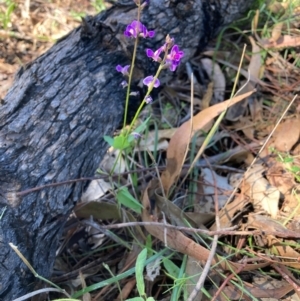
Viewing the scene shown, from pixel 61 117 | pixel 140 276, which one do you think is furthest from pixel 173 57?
pixel 140 276

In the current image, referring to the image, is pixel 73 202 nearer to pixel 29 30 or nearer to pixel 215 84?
pixel 215 84

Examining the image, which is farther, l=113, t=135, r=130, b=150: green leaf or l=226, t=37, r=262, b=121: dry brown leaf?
l=226, t=37, r=262, b=121: dry brown leaf

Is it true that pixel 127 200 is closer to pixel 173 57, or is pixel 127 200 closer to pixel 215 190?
pixel 215 190

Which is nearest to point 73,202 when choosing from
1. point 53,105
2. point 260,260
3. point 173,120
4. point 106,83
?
point 53,105

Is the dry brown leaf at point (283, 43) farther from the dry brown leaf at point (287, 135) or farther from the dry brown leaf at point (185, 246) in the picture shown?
the dry brown leaf at point (185, 246)

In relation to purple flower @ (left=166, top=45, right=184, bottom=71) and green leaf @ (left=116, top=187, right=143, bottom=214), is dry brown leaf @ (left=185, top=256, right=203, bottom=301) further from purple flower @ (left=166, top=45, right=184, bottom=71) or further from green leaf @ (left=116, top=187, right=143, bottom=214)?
purple flower @ (left=166, top=45, right=184, bottom=71)

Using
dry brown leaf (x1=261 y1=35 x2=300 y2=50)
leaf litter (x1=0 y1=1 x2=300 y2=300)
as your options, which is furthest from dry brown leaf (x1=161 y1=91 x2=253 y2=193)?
dry brown leaf (x1=261 y1=35 x2=300 y2=50)

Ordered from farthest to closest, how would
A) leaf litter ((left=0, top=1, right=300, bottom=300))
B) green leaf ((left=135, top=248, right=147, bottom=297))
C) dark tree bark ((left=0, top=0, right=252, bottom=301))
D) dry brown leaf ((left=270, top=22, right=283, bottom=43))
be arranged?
Answer: dry brown leaf ((left=270, top=22, right=283, bottom=43)) < leaf litter ((left=0, top=1, right=300, bottom=300)) < dark tree bark ((left=0, top=0, right=252, bottom=301)) < green leaf ((left=135, top=248, right=147, bottom=297))
